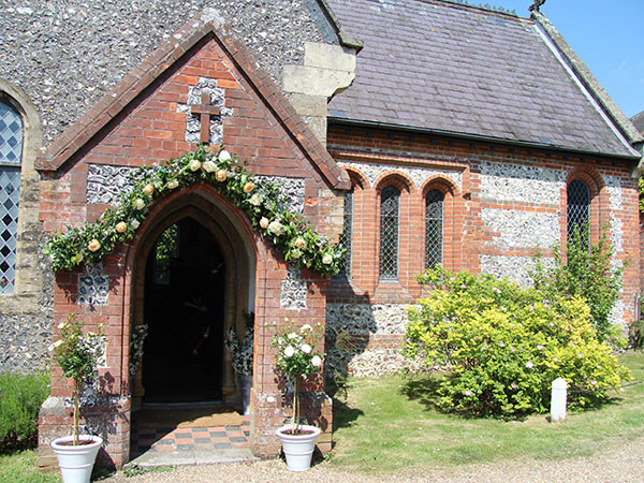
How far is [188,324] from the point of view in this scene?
13.7 meters

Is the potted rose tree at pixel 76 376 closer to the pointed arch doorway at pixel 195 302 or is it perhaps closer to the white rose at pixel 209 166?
the pointed arch doorway at pixel 195 302

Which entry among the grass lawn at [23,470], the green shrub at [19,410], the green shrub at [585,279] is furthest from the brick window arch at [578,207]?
the grass lawn at [23,470]

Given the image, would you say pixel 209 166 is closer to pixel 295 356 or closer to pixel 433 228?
pixel 295 356

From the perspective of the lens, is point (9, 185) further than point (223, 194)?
Yes

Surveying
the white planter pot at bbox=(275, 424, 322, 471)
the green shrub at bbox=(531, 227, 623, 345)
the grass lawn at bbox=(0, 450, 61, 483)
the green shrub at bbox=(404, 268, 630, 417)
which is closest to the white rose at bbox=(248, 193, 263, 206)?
the white planter pot at bbox=(275, 424, 322, 471)

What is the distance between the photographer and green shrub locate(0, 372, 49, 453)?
22.7 feet

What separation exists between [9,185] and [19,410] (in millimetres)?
3559

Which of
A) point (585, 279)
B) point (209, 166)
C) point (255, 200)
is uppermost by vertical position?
point (209, 166)

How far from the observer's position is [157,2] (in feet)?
28.2

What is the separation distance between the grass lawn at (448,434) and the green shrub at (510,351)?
1.39 ft

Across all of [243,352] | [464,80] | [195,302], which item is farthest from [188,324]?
[464,80]

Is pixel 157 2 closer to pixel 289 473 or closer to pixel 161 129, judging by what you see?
pixel 161 129

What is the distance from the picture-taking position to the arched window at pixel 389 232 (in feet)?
42.3

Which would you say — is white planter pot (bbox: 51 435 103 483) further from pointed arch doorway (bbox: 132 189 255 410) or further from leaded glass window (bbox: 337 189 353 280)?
leaded glass window (bbox: 337 189 353 280)
